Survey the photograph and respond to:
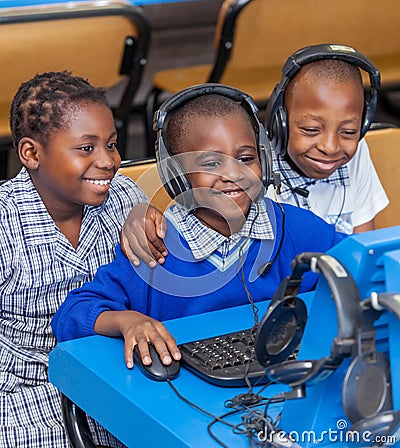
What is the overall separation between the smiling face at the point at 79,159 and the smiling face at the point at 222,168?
0.82 feet

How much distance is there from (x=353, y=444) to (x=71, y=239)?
2.92 feet

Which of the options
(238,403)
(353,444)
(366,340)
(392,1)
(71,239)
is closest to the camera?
(366,340)

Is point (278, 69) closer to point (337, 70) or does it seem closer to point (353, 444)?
point (337, 70)

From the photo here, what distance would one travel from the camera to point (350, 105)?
2072 millimetres

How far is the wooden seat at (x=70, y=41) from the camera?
2.91m

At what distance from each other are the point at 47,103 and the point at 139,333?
2.13 feet

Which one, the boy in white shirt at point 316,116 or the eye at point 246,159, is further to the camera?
the boy in white shirt at point 316,116

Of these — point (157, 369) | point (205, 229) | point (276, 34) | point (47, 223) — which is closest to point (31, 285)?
point (47, 223)

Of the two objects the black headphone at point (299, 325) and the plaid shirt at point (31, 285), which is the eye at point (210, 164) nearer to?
the plaid shirt at point (31, 285)

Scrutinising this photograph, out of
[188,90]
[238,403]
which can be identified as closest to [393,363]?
[238,403]

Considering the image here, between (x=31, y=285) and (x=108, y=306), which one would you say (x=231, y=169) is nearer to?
(x=108, y=306)

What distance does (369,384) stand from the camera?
3.62 feet

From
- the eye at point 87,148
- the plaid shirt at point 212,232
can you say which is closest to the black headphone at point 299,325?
the plaid shirt at point 212,232

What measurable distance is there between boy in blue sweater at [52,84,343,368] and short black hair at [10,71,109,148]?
10.6 inches
